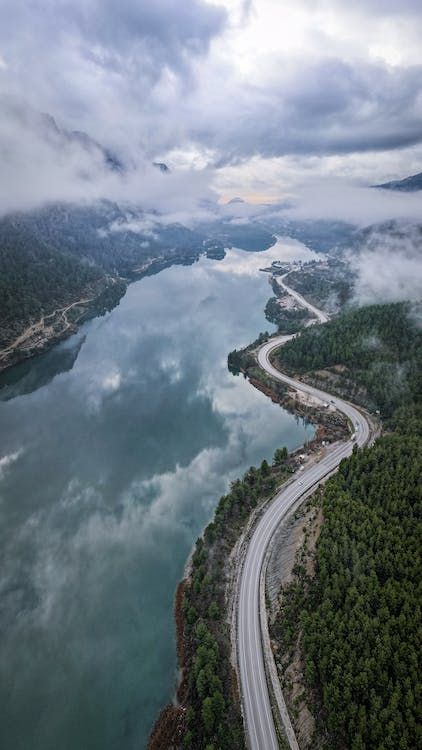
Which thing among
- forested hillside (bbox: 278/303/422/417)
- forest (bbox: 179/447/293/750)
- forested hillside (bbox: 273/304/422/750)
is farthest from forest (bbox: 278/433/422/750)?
forested hillside (bbox: 278/303/422/417)

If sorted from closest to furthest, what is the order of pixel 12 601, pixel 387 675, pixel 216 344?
pixel 387 675 < pixel 12 601 < pixel 216 344

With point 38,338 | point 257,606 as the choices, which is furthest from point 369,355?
point 38,338

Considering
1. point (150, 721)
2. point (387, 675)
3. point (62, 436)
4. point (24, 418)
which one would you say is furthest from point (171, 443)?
point (387, 675)

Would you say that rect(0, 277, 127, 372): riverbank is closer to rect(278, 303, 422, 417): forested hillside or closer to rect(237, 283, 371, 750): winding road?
rect(278, 303, 422, 417): forested hillside

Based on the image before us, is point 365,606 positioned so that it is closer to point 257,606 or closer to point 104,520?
point 257,606

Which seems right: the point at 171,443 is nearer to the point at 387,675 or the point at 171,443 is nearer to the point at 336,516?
the point at 336,516

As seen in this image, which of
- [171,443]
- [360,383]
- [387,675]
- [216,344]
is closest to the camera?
[387,675]
